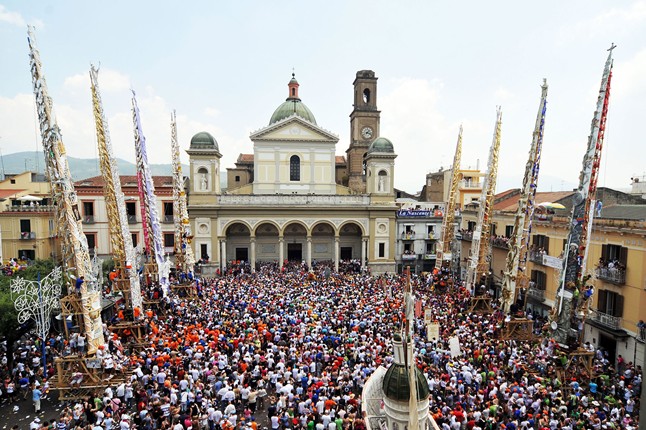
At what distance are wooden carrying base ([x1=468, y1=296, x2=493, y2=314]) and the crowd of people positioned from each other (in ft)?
4.64

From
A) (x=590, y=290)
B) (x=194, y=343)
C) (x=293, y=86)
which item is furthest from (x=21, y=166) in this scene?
(x=590, y=290)

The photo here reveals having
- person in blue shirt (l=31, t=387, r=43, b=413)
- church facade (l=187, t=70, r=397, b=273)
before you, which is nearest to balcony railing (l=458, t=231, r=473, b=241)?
church facade (l=187, t=70, r=397, b=273)

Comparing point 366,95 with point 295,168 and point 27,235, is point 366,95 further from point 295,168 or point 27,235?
point 27,235

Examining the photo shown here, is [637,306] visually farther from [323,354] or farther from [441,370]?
[323,354]

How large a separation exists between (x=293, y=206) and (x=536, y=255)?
2031 centimetres

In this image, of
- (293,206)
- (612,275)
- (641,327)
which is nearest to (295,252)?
(293,206)

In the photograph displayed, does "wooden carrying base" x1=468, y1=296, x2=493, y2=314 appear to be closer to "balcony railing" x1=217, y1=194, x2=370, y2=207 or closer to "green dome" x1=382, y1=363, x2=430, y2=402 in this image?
"balcony railing" x1=217, y1=194, x2=370, y2=207

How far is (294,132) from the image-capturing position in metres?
39.1

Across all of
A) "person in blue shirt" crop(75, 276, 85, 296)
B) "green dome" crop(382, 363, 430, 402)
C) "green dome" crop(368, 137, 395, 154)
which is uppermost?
"green dome" crop(368, 137, 395, 154)

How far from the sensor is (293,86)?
46.7m

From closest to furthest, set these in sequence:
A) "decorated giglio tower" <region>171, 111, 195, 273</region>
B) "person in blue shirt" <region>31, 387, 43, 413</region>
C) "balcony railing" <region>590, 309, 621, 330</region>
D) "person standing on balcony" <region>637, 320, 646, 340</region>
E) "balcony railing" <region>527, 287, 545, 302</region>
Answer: "person in blue shirt" <region>31, 387, 43, 413</region> < "person standing on balcony" <region>637, 320, 646, 340</region> < "balcony railing" <region>590, 309, 621, 330</region> < "balcony railing" <region>527, 287, 545, 302</region> < "decorated giglio tower" <region>171, 111, 195, 273</region>

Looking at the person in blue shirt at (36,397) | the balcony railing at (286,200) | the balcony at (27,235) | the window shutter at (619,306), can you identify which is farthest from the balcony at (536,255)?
the balcony at (27,235)

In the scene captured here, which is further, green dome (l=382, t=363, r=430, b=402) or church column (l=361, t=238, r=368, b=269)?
church column (l=361, t=238, r=368, b=269)

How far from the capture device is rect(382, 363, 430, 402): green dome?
24.8ft
